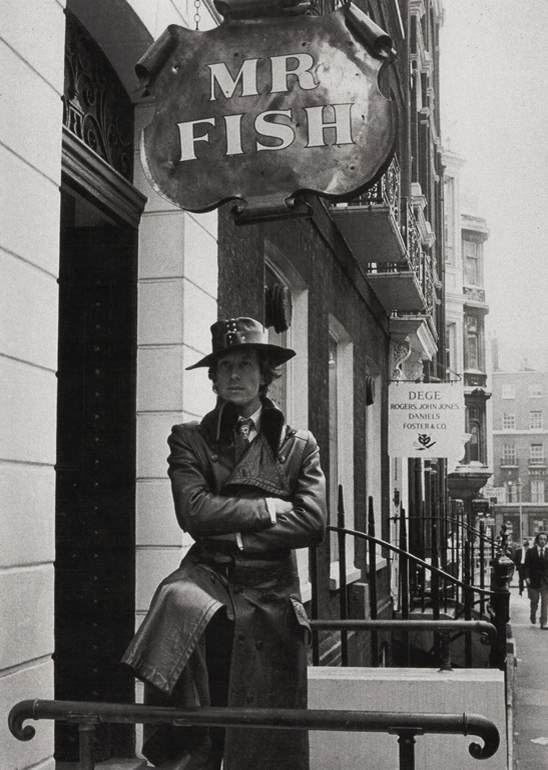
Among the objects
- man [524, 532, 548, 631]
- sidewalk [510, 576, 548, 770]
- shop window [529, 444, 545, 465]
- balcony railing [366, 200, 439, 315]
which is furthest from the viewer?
shop window [529, 444, 545, 465]

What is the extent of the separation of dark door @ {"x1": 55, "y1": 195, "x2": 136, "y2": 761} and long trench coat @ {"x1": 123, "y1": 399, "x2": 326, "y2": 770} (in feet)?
6.03

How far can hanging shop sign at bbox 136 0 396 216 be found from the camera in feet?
13.7

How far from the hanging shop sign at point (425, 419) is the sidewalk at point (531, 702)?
3.44 meters

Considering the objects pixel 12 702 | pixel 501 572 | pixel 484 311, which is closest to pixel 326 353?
pixel 501 572

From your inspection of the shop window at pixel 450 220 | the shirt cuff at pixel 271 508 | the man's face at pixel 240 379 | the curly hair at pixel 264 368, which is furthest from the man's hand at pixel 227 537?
the shop window at pixel 450 220

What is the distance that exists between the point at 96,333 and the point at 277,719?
2.99 meters

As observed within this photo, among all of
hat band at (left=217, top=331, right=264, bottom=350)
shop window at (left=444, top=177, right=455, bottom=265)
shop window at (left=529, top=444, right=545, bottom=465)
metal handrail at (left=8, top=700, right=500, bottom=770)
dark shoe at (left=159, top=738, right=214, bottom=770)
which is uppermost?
shop window at (left=444, top=177, right=455, bottom=265)

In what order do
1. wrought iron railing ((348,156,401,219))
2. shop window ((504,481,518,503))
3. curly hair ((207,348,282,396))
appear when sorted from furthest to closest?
shop window ((504,481,518,503)) < wrought iron railing ((348,156,401,219)) < curly hair ((207,348,282,396))

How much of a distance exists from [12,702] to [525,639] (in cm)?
1847

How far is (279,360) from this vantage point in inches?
153

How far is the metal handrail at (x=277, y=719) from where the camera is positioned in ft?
9.84

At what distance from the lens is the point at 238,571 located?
3672 mm

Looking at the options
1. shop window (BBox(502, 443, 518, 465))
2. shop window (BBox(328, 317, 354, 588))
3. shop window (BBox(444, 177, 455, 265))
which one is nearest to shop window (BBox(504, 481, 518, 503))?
shop window (BBox(502, 443, 518, 465))

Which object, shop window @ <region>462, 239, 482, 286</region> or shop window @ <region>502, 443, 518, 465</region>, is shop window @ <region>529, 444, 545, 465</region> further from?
shop window @ <region>462, 239, 482, 286</region>
